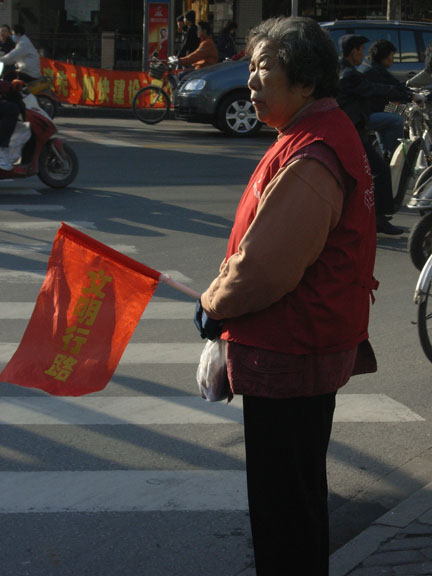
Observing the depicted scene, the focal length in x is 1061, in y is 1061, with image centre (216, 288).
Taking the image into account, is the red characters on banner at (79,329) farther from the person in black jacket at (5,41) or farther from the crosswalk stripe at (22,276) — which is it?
the person in black jacket at (5,41)

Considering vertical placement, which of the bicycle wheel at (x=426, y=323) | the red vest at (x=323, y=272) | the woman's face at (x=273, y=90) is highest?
the woman's face at (x=273, y=90)

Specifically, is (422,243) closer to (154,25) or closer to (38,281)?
(38,281)

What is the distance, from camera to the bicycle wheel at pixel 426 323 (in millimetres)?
5832

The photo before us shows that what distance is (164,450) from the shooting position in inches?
189

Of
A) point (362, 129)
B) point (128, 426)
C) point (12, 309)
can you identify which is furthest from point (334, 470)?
point (362, 129)

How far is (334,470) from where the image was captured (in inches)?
182

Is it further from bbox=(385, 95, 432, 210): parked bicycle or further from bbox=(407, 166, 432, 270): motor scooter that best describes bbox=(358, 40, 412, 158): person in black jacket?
bbox=(407, 166, 432, 270): motor scooter

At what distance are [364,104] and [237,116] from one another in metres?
8.41

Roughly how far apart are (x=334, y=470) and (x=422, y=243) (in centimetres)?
360

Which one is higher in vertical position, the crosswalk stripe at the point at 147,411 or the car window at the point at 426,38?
the car window at the point at 426,38

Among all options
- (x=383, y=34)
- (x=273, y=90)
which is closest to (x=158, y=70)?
(x=383, y=34)

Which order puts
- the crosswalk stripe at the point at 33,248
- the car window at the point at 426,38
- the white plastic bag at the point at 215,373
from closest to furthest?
the white plastic bag at the point at 215,373, the crosswalk stripe at the point at 33,248, the car window at the point at 426,38

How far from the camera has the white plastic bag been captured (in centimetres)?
296

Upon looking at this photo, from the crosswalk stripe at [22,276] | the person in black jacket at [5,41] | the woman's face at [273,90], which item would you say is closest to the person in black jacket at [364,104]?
the crosswalk stripe at [22,276]
